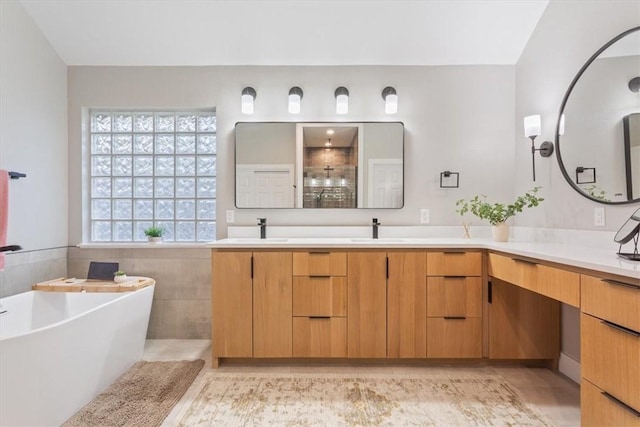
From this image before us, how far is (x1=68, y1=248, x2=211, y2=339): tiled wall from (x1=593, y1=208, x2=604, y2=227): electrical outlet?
9.30 ft

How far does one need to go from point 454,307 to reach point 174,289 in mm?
2269

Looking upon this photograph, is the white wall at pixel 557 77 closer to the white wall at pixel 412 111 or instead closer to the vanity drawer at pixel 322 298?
the white wall at pixel 412 111

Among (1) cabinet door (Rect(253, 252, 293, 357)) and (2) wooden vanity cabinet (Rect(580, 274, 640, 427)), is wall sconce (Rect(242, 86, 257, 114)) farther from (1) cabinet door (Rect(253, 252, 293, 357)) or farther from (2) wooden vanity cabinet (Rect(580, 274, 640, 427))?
(2) wooden vanity cabinet (Rect(580, 274, 640, 427))

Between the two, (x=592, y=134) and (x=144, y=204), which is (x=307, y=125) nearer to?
(x=144, y=204)

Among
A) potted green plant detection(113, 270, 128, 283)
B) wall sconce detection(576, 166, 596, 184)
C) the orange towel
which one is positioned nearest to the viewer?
wall sconce detection(576, 166, 596, 184)

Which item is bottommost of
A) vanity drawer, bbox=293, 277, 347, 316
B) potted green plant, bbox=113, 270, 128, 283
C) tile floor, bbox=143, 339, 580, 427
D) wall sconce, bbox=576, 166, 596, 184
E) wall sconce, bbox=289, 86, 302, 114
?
tile floor, bbox=143, 339, 580, 427

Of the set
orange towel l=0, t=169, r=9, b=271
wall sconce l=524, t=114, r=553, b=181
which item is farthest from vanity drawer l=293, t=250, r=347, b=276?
orange towel l=0, t=169, r=9, b=271

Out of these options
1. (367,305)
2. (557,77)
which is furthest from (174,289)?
(557,77)

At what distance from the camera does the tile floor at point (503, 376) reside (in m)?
1.82

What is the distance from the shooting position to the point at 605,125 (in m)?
1.87

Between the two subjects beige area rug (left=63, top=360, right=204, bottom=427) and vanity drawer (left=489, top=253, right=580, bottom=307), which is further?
beige area rug (left=63, top=360, right=204, bottom=427)

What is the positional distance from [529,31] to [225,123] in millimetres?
2562

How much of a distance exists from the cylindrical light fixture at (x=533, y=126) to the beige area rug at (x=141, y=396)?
294cm

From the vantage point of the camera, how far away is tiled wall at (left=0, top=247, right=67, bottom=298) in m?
2.31
